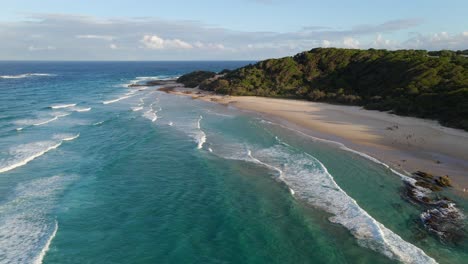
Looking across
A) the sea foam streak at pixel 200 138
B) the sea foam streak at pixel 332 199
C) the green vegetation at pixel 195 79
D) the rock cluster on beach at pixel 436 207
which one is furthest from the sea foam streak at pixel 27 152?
the green vegetation at pixel 195 79

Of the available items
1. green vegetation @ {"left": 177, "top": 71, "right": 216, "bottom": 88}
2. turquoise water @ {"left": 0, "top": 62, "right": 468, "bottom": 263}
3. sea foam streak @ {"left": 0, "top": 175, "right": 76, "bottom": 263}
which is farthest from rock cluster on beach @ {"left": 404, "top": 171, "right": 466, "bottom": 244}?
green vegetation @ {"left": 177, "top": 71, "right": 216, "bottom": 88}

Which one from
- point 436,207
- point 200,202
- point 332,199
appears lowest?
point 200,202

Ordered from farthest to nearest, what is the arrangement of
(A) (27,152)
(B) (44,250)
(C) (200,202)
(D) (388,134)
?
1. (D) (388,134)
2. (A) (27,152)
3. (C) (200,202)
4. (B) (44,250)

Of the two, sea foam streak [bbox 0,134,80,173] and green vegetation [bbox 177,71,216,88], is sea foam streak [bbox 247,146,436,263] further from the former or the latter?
green vegetation [bbox 177,71,216,88]

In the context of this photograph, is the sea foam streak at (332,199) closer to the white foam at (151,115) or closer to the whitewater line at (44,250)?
the whitewater line at (44,250)

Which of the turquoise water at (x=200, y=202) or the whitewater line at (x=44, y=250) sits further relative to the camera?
the turquoise water at (x=200, y=202)

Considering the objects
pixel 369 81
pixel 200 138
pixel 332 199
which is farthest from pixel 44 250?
pixel 369 81

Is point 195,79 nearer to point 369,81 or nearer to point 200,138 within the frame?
point 369,81
